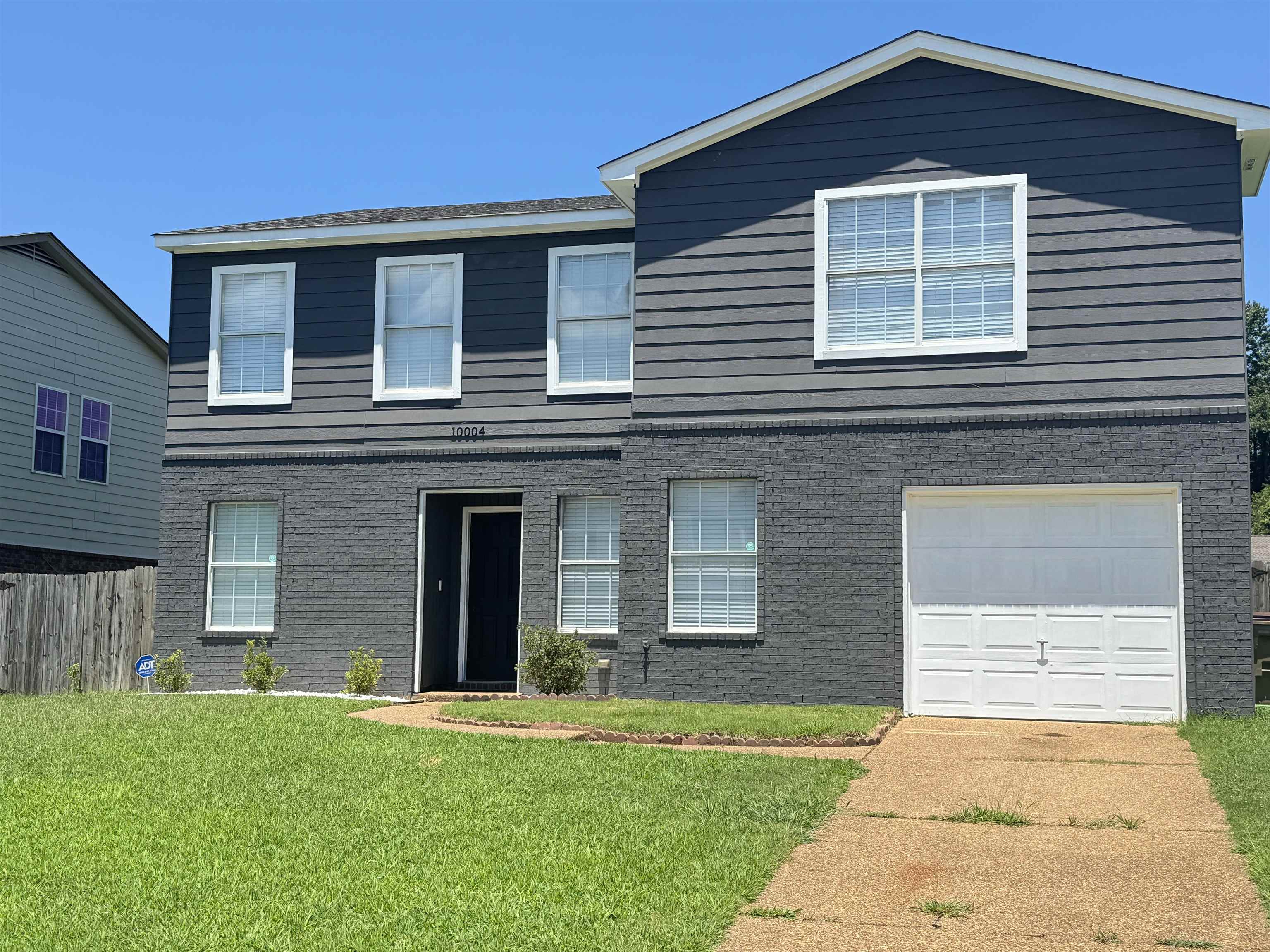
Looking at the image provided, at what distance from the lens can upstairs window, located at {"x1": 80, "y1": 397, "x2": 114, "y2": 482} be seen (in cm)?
2412

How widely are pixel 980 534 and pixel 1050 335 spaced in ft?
7.16

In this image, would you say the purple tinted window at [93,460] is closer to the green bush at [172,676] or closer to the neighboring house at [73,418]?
the neighboring house at [73,418]

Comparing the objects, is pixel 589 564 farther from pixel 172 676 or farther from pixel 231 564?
pixel 172 676

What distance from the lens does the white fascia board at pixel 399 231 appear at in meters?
17.0

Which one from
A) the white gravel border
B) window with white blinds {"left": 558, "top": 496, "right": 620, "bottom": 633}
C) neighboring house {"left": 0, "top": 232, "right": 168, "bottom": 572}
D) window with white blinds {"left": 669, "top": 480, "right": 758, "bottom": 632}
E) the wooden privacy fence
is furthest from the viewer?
neighboring house {"left": 0, "top": 232, "right": 168, "bottom": 572}

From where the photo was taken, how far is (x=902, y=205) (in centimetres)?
1481

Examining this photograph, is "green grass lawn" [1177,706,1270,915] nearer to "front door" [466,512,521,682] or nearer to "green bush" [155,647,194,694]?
"front door" [466,512,521,682]

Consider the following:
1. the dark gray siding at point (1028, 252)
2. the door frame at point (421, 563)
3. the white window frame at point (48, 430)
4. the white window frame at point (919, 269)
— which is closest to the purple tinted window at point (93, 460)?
the white window frame at point (48, 430)

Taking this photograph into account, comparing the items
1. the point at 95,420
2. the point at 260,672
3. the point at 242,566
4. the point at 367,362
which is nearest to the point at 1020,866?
the point at 260,672

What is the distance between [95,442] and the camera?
80.0ft

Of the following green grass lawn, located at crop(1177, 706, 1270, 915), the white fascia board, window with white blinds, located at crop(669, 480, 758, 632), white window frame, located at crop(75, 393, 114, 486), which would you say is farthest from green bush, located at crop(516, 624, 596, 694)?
white window frame, located at crop(75, 393, 114, 486)

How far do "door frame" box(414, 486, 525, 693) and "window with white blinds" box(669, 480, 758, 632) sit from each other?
2557mm

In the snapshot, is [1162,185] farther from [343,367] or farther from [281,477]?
[281,477]

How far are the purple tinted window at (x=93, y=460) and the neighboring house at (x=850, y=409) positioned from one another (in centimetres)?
825
